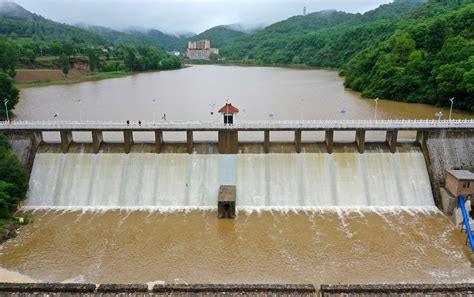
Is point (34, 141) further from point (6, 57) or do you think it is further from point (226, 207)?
point (6, 57)

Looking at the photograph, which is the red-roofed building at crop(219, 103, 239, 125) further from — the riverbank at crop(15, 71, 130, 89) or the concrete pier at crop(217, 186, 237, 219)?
the riverbank at crop(15, 71, 130, 89)

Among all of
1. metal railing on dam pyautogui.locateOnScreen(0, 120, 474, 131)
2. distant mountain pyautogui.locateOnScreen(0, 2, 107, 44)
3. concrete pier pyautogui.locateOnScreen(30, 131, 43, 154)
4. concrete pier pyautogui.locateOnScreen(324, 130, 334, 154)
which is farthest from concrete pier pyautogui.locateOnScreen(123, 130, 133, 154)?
distant mountain pyautogui.locateOnScreen(0, 2, 107, 44)

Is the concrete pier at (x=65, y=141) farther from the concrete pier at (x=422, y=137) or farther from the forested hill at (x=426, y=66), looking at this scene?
the forested hill at (x=426, y=66)

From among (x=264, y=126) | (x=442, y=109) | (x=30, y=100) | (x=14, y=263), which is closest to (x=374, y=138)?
(x=264, y=126)

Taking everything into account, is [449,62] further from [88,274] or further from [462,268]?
[88,274]

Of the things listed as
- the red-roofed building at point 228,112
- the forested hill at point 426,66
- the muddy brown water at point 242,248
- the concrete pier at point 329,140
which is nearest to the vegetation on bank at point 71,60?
the red-roofed building at point 228,112

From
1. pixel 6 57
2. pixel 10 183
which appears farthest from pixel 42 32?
pixel 10 183
